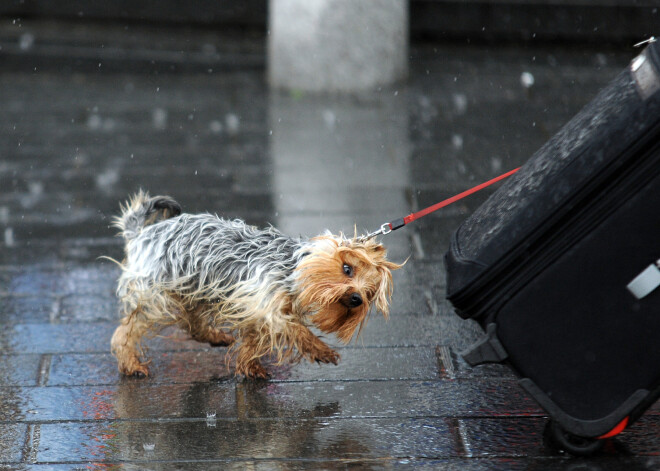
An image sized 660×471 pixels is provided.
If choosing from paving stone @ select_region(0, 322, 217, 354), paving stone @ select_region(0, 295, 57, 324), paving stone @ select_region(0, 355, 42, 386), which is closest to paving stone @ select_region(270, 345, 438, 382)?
paving stone @ select_region(0, 322, 217, 354)

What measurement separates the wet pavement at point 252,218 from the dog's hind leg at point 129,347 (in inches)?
2.2

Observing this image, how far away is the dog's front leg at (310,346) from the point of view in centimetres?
395

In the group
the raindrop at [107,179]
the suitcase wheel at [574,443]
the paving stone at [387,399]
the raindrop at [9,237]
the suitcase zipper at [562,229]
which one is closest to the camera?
the suitcase zipper at [562,229]

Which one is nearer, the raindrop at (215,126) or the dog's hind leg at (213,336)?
the dog's hind leg at (213,336)

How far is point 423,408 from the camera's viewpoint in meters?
3.92

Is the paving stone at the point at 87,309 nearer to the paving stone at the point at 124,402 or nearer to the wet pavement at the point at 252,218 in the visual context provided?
the wet pavement at the point at 252,218

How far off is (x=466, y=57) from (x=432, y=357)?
7.94m

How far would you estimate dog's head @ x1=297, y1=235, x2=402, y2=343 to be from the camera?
12.1 feet

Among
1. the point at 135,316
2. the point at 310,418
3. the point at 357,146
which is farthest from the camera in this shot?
the point at 357,146

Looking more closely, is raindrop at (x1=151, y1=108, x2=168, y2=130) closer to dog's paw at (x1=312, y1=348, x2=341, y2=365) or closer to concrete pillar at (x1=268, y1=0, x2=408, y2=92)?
concrete pillar at (x1=268, y1=0, x2=408, y2=92)

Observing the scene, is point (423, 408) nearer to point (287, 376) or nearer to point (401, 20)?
point (287, 376)

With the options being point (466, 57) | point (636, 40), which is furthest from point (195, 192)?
point (636, 40)

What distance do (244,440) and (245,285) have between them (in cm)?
69

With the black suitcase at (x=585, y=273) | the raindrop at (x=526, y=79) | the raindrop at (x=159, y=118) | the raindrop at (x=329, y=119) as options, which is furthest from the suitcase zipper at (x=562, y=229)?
the raindrop at (x=526, y=79)
